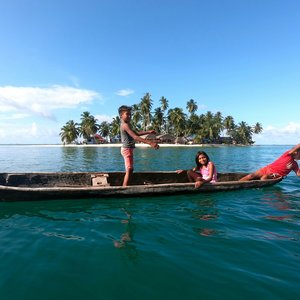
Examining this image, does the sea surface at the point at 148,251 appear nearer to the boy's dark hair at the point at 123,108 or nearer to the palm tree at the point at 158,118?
the boy's dark hair at the point at 123,108

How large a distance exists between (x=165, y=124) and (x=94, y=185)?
3437 inches

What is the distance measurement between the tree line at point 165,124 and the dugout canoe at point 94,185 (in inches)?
3008

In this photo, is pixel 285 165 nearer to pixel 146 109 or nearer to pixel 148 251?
pixel 148 251

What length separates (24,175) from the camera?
864 centimetres

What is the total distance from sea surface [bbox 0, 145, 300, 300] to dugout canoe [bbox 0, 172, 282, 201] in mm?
337

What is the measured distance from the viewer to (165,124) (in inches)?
3755

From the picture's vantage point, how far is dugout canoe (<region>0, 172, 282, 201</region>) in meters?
6.97

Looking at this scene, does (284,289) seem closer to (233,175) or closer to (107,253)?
(107,253)

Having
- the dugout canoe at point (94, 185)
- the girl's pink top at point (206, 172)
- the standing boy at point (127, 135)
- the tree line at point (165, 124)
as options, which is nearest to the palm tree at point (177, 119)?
the tree line at point (165, 124)

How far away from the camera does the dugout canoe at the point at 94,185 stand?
697cm

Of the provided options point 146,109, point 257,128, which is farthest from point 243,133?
point 146,109

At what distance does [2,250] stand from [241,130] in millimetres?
121934

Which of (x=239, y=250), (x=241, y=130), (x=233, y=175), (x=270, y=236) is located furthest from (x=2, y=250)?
(x=241, y=130)

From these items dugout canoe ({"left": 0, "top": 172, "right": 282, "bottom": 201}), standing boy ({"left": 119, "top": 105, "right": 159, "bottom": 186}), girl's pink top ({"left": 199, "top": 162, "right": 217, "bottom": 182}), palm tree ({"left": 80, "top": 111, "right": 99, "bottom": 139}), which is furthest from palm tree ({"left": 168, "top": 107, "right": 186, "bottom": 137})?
standing boy ({"left": 119, "top": 105, "right": 159, "bottom": 186})
